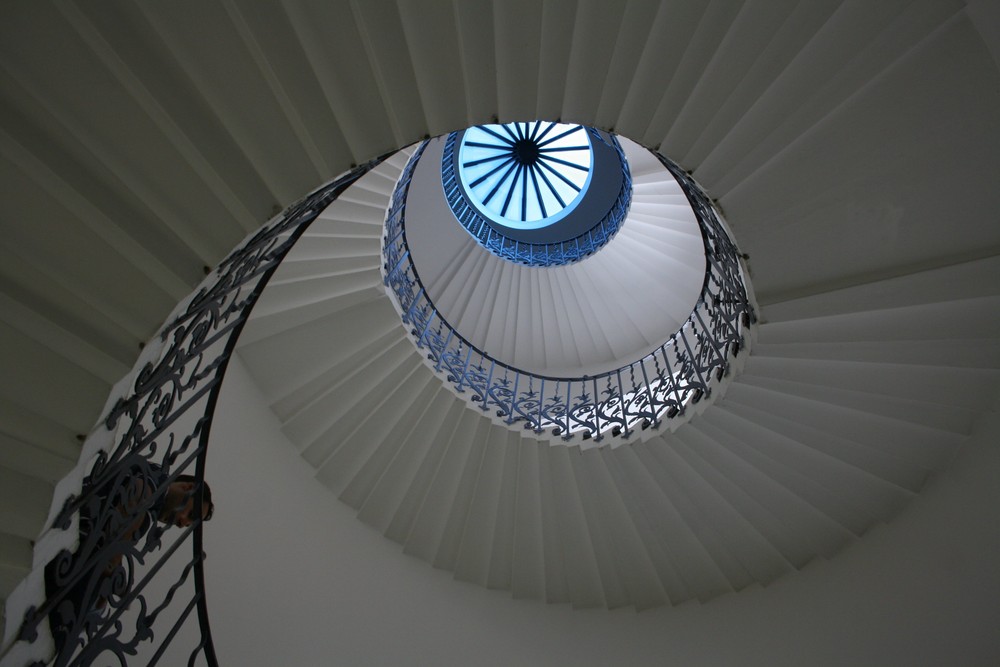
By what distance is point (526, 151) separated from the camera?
37.1 ft

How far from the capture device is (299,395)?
6.38 m

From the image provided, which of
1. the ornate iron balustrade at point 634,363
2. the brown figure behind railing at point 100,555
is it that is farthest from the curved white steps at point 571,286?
the brown figure behind railing at point 100,555


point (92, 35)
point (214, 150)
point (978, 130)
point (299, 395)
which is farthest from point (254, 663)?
point (978, 130)

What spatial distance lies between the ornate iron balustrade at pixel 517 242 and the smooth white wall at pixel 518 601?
4.84 m

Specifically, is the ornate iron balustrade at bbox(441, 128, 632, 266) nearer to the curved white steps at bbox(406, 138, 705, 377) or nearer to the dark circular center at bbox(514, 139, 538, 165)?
the curved white steps at bbox(406, 138, 705, 377)

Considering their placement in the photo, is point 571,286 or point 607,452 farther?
point 571,286

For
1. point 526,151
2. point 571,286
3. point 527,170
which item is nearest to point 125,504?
point 571,286

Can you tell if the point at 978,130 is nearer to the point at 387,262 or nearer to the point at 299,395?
the point at 387,262

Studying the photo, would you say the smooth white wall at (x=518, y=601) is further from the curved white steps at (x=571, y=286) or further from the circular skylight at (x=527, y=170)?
the circular skylight at (x=527, y=170)

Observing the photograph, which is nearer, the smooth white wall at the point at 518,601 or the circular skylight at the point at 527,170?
the smooth white wall at the point at 518,601

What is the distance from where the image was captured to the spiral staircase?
99.2 inches

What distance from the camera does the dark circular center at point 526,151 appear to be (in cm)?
1123

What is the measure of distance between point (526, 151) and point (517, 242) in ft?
6.94

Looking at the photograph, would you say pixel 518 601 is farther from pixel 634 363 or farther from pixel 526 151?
pixel 526 151
